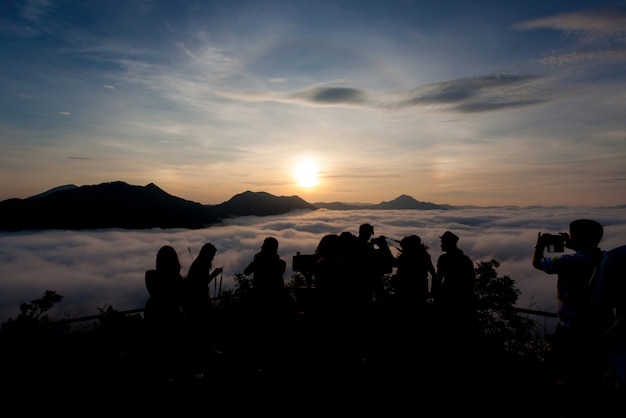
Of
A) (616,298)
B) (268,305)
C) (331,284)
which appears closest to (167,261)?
(268,305)

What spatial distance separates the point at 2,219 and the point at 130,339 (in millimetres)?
254292

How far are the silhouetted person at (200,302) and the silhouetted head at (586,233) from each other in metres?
4.07

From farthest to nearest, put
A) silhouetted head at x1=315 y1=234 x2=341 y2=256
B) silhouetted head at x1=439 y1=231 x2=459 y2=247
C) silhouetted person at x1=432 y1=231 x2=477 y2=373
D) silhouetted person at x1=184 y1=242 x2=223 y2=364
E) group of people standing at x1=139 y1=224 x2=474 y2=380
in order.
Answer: silhouetted head at x1=315 y1=234 x2=341 y2=256 → silhouetted head at x1=439 y1=231 x2=459 y2=247 → silhouetted person at x1=432 y1=231 x2=477 y2=373 → group of people standing at x1=139 y1=224 x2=474 y2=380 → silhouetted person at x1=184 y1=242 x2=223 y2=364

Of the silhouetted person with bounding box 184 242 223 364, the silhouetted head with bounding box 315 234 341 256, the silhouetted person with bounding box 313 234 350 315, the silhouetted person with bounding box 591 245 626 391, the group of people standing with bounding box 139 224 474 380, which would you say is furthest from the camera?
the silhouetted head with bounding box 315 234 341 256

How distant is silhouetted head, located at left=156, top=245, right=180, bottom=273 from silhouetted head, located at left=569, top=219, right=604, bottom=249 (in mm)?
4211

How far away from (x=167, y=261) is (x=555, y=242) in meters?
4.48

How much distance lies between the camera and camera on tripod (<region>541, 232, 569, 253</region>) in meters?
3.89

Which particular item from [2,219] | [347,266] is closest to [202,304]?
[347,266]

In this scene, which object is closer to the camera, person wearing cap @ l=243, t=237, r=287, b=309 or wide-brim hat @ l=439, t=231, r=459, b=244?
person wearing cap @ l=243, t=237, r=287, b=309

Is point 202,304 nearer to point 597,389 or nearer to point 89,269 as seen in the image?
point 597,389

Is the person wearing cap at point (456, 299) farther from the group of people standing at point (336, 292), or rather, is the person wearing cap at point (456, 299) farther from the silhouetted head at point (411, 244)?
the silhouetted head at point (411, 244)

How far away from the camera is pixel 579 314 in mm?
3445

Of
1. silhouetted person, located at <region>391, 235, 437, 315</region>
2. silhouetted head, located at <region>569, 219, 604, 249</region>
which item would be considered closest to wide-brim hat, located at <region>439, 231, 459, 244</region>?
silhouetted person, located at <region>391, 235, 437, 315</region>

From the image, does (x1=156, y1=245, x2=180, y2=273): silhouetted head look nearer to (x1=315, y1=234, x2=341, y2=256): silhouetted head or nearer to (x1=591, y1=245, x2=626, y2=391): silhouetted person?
(x1=315, y1=234, x2=341, y2=256): silhouetted head
